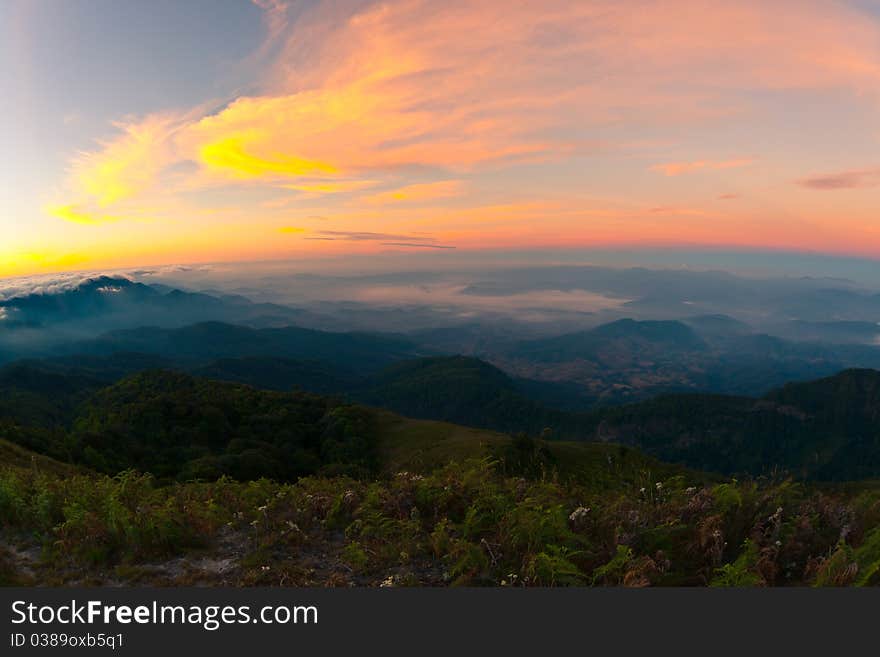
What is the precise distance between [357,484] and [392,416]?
341 ft

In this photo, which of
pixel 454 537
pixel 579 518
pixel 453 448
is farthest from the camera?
pixel 453 448

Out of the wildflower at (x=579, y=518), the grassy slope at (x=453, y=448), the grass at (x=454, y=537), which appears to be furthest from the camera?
the grassy slope at (x=453, y=448)

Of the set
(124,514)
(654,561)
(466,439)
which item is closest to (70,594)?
(124,514)

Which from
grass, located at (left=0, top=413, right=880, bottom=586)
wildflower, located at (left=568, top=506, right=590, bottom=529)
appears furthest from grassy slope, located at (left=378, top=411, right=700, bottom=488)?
wildflower, located at (left=568, top=506, right=590, bottom=529)

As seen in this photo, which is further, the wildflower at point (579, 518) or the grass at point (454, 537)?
the wildflower at point (579, 518)

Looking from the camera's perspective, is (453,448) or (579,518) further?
(453,448)

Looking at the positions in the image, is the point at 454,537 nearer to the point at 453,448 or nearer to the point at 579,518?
the point at 579,518

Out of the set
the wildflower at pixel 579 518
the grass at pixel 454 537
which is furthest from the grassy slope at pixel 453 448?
the wildflower at pixel 579 518

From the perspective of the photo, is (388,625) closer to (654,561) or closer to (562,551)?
(562,551)

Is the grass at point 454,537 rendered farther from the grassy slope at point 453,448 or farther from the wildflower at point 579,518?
the grassy slope at point 453,448

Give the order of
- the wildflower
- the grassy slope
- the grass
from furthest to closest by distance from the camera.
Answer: the grassy slope → the wildflower → the grass

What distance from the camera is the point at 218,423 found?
101 meters

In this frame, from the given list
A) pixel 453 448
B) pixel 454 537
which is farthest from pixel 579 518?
pixel 453 448

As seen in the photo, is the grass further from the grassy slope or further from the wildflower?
the grassy slope
